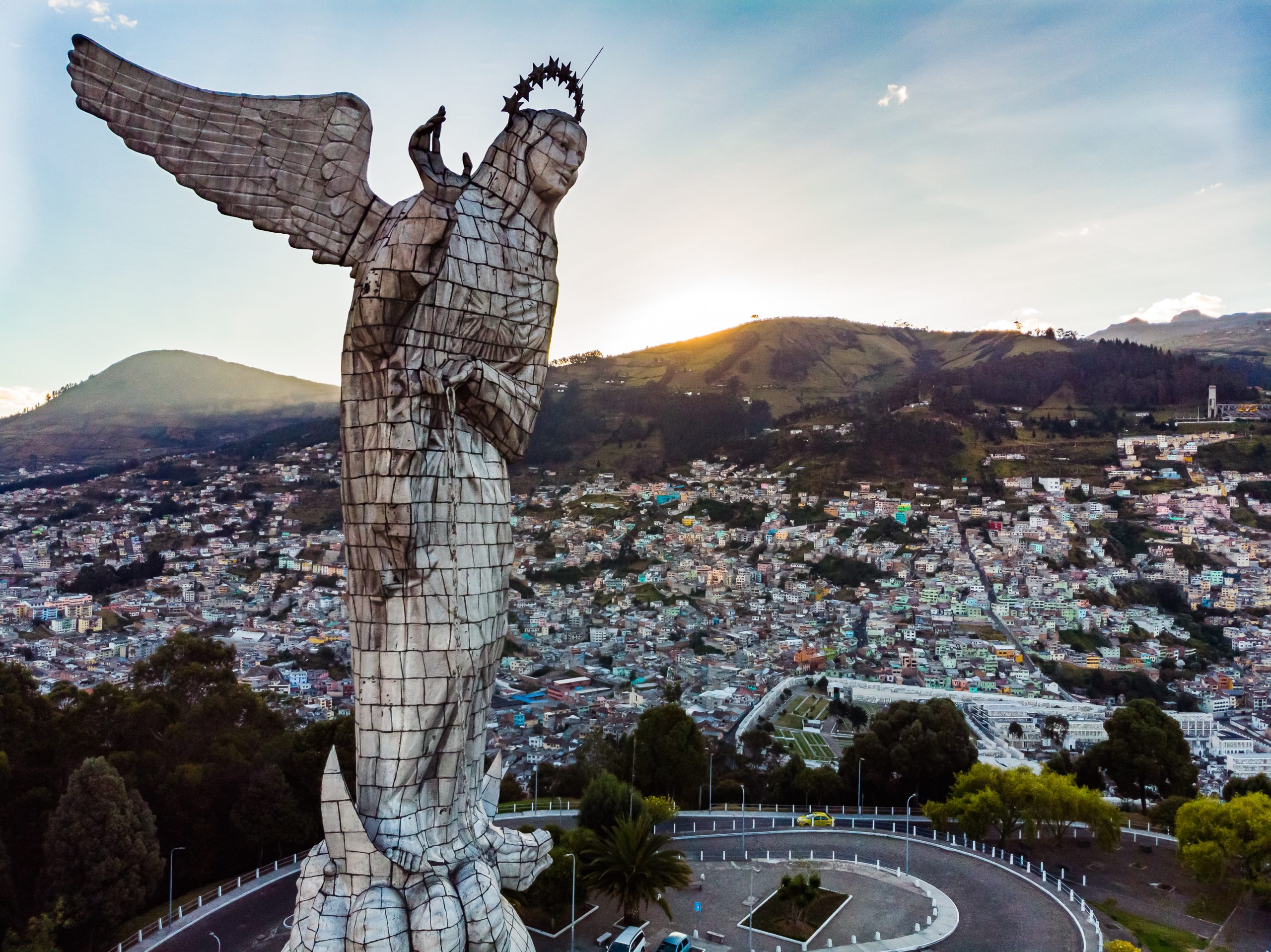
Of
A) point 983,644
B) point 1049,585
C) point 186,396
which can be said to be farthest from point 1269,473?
point 186,396

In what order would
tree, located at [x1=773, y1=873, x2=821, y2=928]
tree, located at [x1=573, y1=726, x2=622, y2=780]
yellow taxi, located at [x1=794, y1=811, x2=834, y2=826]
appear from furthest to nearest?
tree, located at [x1=573, y1=726, x2=622, y2=780], yellow taxi, located at [x1=794, y1=811, x2=834, y2=826], tree, located at [x1=773, y1=873, x2=821, y2=928]

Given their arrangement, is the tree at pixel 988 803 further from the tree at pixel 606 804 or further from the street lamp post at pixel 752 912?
the tree at pixel 606 804

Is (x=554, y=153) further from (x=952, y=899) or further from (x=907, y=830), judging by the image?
(x=907, y=830)

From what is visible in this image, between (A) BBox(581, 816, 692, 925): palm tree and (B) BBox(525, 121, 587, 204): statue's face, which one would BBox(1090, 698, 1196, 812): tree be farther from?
(B) BBox(525, 121, 587, 204): statue's face

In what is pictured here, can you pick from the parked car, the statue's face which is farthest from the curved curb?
the statue's face

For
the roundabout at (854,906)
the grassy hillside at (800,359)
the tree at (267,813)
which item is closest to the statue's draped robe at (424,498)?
the roundabout at (854,906)
